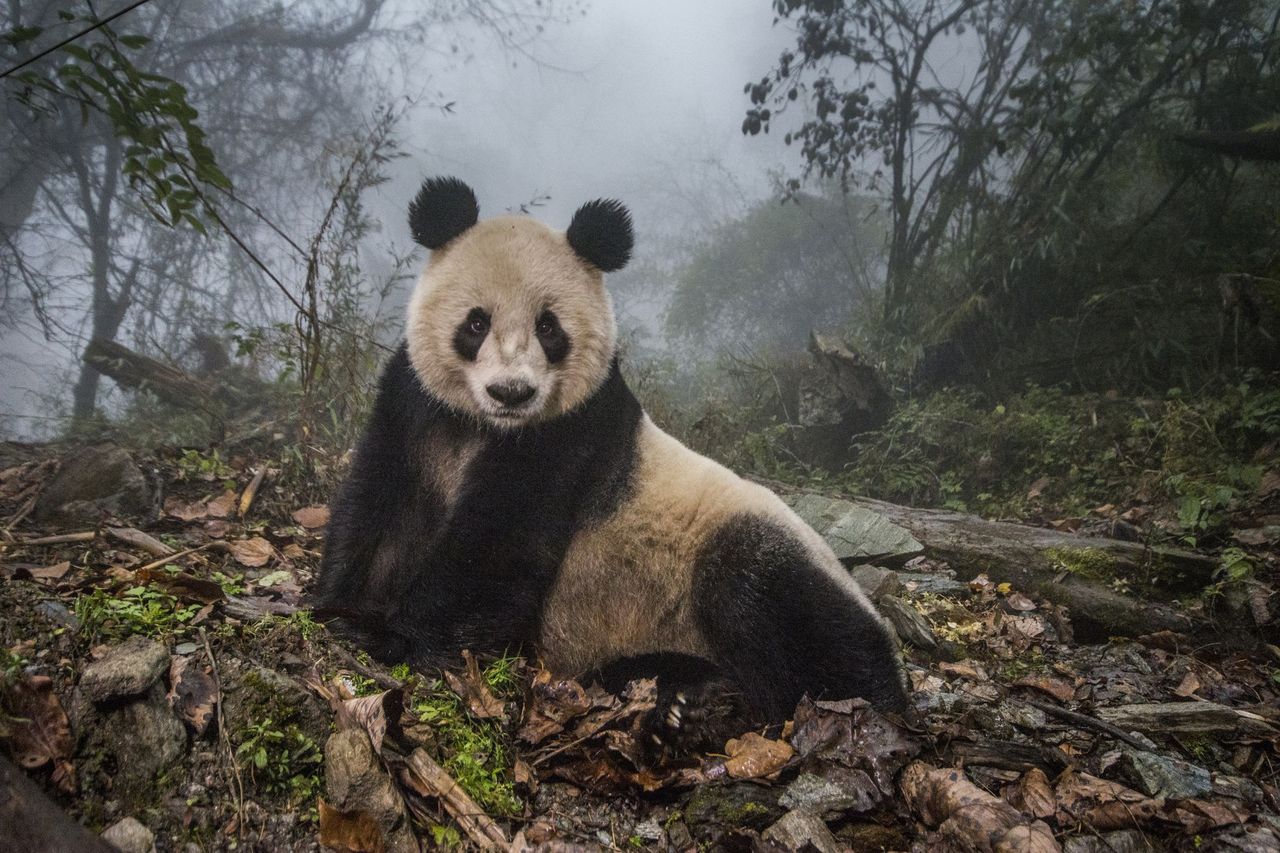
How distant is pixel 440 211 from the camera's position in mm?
2316

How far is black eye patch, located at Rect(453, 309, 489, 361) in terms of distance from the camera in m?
→ 2.20

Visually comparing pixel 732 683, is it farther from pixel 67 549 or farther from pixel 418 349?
pixel 67 549

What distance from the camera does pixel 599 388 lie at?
2391mm

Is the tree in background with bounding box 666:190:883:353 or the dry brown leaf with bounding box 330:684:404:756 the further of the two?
the tree in background with bounding box 666:190:883:353

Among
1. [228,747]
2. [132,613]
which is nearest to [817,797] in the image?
[228,747]

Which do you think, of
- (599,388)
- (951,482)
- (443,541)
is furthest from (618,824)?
(951,482)

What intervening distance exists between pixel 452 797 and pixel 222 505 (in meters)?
2.47

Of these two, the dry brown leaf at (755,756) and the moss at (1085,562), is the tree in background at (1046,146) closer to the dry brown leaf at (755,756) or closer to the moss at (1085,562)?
Answer: the moss at (1085,562)

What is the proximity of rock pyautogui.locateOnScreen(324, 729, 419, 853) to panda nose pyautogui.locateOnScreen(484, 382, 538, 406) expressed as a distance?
1.05 meters

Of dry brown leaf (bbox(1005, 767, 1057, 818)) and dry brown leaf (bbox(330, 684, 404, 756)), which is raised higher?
dry brown leaf (bbox(330, 684, 404, 756))

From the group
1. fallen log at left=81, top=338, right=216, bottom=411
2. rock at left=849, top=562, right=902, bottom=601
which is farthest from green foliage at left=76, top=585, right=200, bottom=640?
fallen log at left=81, top=338, right=216, bottom=411

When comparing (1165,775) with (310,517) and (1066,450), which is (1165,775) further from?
(1066,450)

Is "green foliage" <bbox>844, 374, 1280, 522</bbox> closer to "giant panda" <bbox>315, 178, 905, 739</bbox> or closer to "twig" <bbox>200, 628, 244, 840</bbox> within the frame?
"giant panda" <bbox>315, 178, 905, 739</bbox>

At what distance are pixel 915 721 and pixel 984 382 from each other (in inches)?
234
